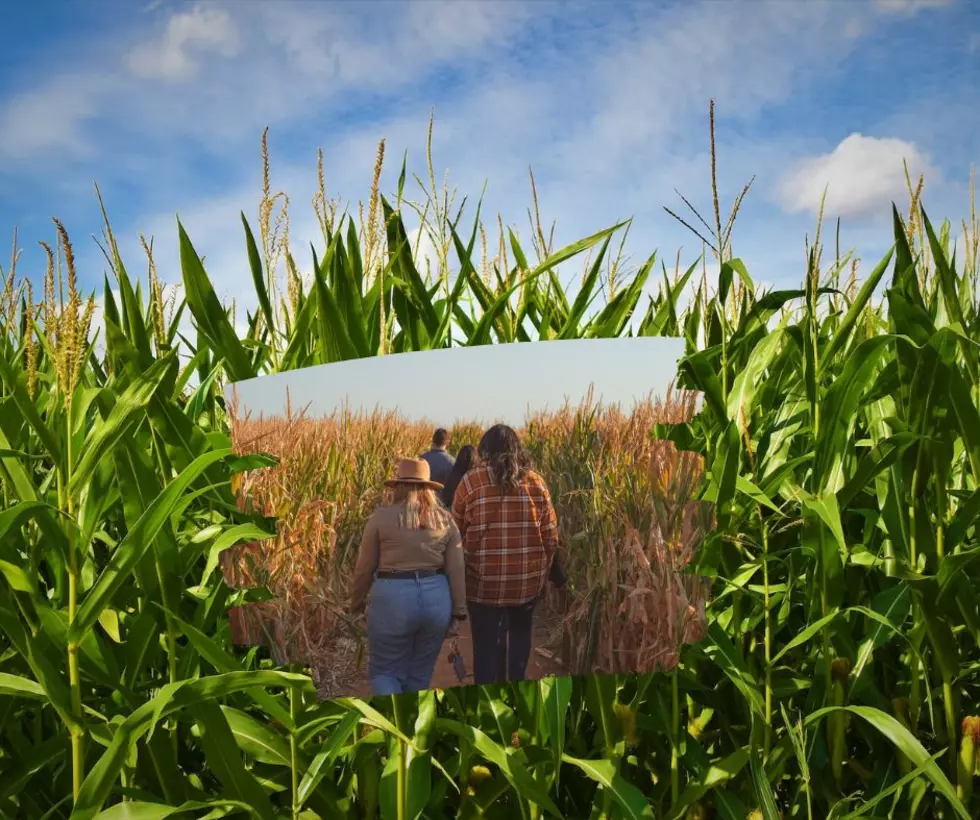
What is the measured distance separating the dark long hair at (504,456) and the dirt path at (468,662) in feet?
0.51

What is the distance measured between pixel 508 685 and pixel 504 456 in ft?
1.53

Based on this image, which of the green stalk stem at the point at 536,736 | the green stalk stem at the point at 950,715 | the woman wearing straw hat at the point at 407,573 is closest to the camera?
the woman wearing straw hat at the point at 407,573

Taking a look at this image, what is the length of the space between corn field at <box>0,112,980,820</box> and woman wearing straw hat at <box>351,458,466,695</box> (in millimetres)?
124

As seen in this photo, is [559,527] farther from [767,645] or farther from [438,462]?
[767,645]

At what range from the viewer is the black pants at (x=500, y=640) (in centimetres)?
Result: 98

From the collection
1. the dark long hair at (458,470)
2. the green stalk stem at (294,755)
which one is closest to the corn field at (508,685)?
the green stalk stem at (294,755)

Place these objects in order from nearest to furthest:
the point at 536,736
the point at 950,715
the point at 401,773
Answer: the point at 401,773 → the point at 536,736 → the point at 950,715

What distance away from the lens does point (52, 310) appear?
42.9 inches

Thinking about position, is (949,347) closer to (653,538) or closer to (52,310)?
(653,538)

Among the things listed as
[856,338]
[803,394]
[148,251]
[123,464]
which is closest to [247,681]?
[123,464]

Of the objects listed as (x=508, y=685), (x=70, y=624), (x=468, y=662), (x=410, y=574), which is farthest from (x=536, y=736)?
(x=70, y=624)

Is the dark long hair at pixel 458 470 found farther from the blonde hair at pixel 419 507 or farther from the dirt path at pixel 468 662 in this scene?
the dirt path at pixel 468 662

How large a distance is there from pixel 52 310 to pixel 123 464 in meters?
0.21

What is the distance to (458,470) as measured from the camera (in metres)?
0.96
